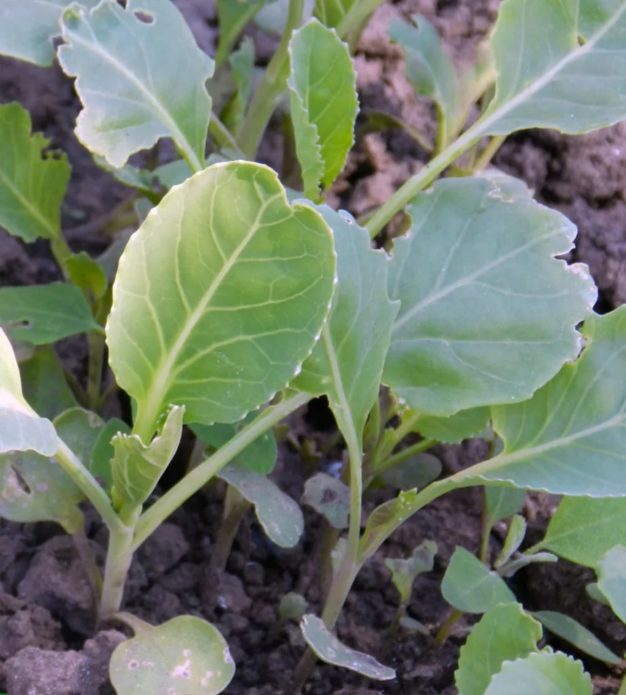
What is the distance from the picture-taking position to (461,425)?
93cm

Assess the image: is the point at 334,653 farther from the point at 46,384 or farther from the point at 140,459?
the point at 46,384

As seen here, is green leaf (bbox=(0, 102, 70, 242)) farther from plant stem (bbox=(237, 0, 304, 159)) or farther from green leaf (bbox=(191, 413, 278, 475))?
green leaf (bbox=(191, 413, 278, 475))

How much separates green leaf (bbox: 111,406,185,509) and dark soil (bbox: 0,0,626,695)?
0.16 metres

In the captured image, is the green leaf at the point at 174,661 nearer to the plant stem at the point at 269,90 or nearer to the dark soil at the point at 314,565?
the dark soil at the point at 314,565

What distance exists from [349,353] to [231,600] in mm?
344

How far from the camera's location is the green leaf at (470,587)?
0.83 metres

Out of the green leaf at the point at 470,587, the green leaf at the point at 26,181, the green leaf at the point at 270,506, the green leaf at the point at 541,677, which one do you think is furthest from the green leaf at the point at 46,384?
the green leaf at the point at 541,677

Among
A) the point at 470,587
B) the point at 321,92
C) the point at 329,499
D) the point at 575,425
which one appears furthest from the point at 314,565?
the point at 321,92

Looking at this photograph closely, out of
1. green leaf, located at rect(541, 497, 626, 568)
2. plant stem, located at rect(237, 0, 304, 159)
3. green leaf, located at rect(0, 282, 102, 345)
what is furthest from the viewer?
plant stem, located at rect(237, 0, 304, 159)

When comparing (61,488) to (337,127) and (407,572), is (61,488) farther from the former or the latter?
(337,127)

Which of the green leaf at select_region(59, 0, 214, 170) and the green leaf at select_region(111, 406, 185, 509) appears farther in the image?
the green leaf at select_region(59, 0, 214, 170)

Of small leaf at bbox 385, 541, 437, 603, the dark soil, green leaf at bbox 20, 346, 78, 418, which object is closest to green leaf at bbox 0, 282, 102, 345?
green leaf at bbox 20, 346, 78, 418

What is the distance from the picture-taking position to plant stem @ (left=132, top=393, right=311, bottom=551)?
80cm

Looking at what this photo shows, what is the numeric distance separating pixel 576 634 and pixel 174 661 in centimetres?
39
